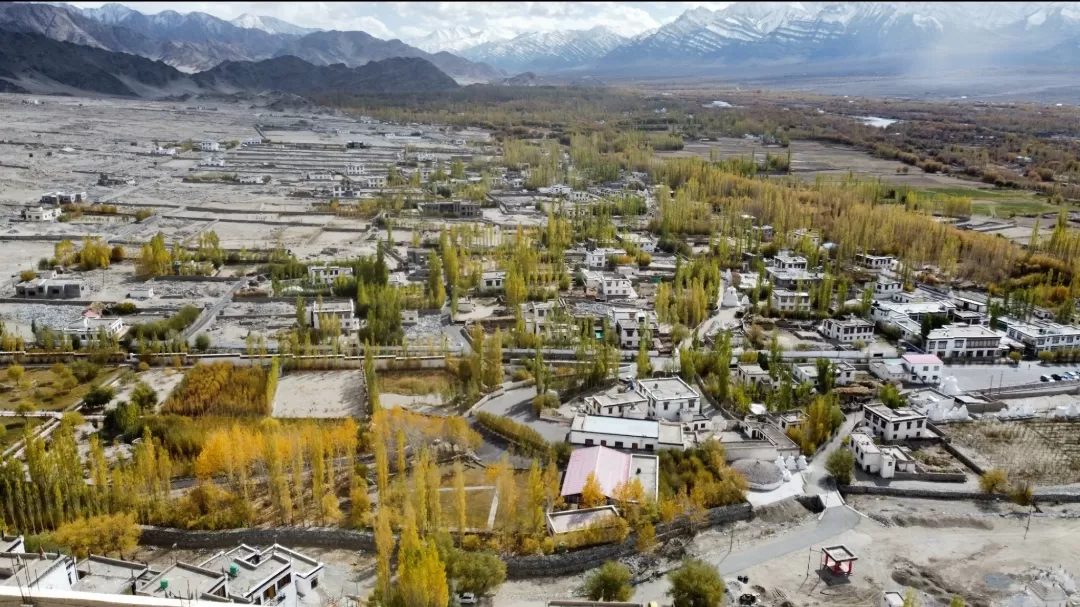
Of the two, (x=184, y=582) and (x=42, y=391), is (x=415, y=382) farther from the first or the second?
Result: (x=184, y=582)

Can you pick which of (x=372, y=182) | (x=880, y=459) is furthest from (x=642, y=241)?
(x=372, y=182)

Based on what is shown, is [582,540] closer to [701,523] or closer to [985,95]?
[701,523]

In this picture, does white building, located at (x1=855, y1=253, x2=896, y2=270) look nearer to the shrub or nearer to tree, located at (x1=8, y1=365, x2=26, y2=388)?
the shrub

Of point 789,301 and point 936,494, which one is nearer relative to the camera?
point 936,494

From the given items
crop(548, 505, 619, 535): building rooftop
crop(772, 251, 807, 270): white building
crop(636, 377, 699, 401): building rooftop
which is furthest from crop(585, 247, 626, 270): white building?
crop(548, 505, 619, 535): building rooftop

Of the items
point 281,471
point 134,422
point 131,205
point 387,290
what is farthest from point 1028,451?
point 131,205
